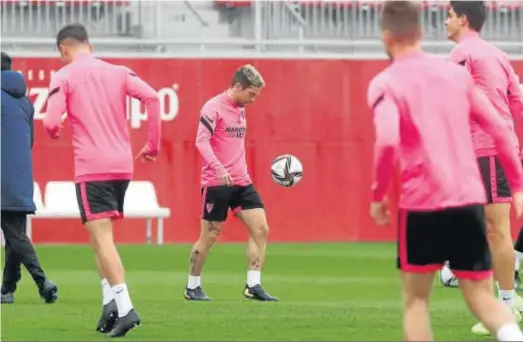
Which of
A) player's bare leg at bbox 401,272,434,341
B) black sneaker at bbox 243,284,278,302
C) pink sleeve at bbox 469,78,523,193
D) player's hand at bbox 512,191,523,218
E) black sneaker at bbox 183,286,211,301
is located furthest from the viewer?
black sneaker at bbox 183,286,211,301

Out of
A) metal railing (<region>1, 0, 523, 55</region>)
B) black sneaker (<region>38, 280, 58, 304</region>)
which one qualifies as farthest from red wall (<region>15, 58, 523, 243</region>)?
black sneaker (<region>38, 280, 58, 304</region>)

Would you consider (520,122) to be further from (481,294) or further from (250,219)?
(481,294)

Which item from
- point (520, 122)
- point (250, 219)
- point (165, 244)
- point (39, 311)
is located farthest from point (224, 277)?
point (520, 122)

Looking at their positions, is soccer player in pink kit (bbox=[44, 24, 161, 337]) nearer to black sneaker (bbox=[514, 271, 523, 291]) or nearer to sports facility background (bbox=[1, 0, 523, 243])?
black sneaker (bbox=[514, 271, 523, 291])

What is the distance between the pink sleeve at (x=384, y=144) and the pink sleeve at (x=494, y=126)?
57cm

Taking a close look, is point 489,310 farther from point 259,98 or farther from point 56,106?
point 259,98

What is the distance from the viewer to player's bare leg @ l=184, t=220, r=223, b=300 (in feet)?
46.8

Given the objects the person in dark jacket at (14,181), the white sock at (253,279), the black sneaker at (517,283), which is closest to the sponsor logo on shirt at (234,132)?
the white sock at (253,279)

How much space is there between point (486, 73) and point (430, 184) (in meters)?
3.25

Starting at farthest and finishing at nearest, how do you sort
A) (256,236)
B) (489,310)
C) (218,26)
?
(218,26), (256,236), (489,310)

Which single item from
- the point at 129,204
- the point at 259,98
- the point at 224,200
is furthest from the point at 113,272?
the point at 259,98

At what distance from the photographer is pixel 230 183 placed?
1413 centimetres

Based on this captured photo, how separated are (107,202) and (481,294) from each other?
11.2 feet

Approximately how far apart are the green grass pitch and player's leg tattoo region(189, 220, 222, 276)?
1.03 ft
